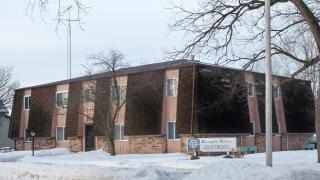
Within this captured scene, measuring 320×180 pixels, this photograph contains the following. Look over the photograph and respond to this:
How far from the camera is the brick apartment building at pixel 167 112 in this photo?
127ft

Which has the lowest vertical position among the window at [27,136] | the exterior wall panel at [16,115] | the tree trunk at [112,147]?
the tree trunk at [112,147]

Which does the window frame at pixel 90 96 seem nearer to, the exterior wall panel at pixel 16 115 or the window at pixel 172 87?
the window at pixel 172 87

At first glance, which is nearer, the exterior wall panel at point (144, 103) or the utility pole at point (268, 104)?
the utility pole at point (268, 104)

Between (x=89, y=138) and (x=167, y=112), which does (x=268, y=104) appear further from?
(x=89, y=138)

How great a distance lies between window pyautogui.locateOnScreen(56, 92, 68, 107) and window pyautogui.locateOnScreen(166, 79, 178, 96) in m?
12.7

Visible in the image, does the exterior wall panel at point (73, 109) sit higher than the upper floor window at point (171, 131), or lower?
higher

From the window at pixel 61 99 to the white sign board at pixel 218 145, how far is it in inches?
773

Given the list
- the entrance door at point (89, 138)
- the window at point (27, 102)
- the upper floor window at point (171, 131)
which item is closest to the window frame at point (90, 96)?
the entrance door at point (89, 138)

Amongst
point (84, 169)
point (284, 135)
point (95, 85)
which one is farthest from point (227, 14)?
point (284, 135)

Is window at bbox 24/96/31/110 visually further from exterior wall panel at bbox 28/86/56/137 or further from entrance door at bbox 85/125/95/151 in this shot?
entrance door at bbox 85/125/95/151

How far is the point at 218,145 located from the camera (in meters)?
33.9

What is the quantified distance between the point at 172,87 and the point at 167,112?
1793 mm

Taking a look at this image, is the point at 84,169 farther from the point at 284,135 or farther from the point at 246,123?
the point at 284,135

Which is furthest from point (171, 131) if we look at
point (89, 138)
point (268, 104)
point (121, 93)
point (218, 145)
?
point (268, 104)
